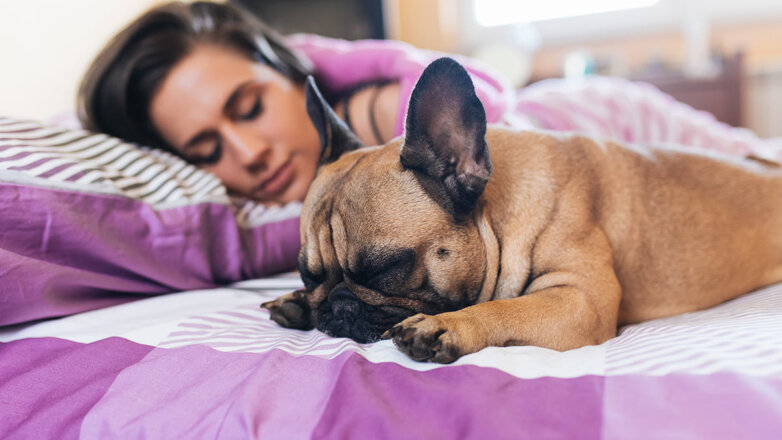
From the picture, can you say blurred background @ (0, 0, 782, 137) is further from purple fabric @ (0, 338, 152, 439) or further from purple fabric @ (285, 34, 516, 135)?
purple fabric @ (0, 338, 152, 439)

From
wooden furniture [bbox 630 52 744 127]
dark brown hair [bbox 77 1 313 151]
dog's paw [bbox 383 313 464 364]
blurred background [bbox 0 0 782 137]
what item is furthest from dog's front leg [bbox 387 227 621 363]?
wooden furniture [bbox 630 52 744 127]

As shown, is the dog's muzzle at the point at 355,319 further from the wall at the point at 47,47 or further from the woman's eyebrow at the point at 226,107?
the wall at the point at 47,47

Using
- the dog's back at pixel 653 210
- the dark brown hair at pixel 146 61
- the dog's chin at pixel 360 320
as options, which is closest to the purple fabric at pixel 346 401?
the dog's chin at pixel 360 320

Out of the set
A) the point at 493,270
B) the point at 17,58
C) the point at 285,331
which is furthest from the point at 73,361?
the point at 17,58

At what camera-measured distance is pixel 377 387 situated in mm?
673

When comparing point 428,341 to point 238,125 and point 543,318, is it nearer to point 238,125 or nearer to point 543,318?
point 543,318

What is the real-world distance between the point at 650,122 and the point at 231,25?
1653 mm

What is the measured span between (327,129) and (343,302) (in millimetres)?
450

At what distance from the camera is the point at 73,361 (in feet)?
2.70

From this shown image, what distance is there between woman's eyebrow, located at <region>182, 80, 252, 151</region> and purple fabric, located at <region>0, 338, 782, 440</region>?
1.01 m

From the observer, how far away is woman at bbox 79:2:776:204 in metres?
1.69

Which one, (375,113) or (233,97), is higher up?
(233,97)

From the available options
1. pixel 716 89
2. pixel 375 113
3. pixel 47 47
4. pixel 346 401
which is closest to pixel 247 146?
pixel 375 113

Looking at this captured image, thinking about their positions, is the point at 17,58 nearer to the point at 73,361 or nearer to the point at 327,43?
the point at 327,43
